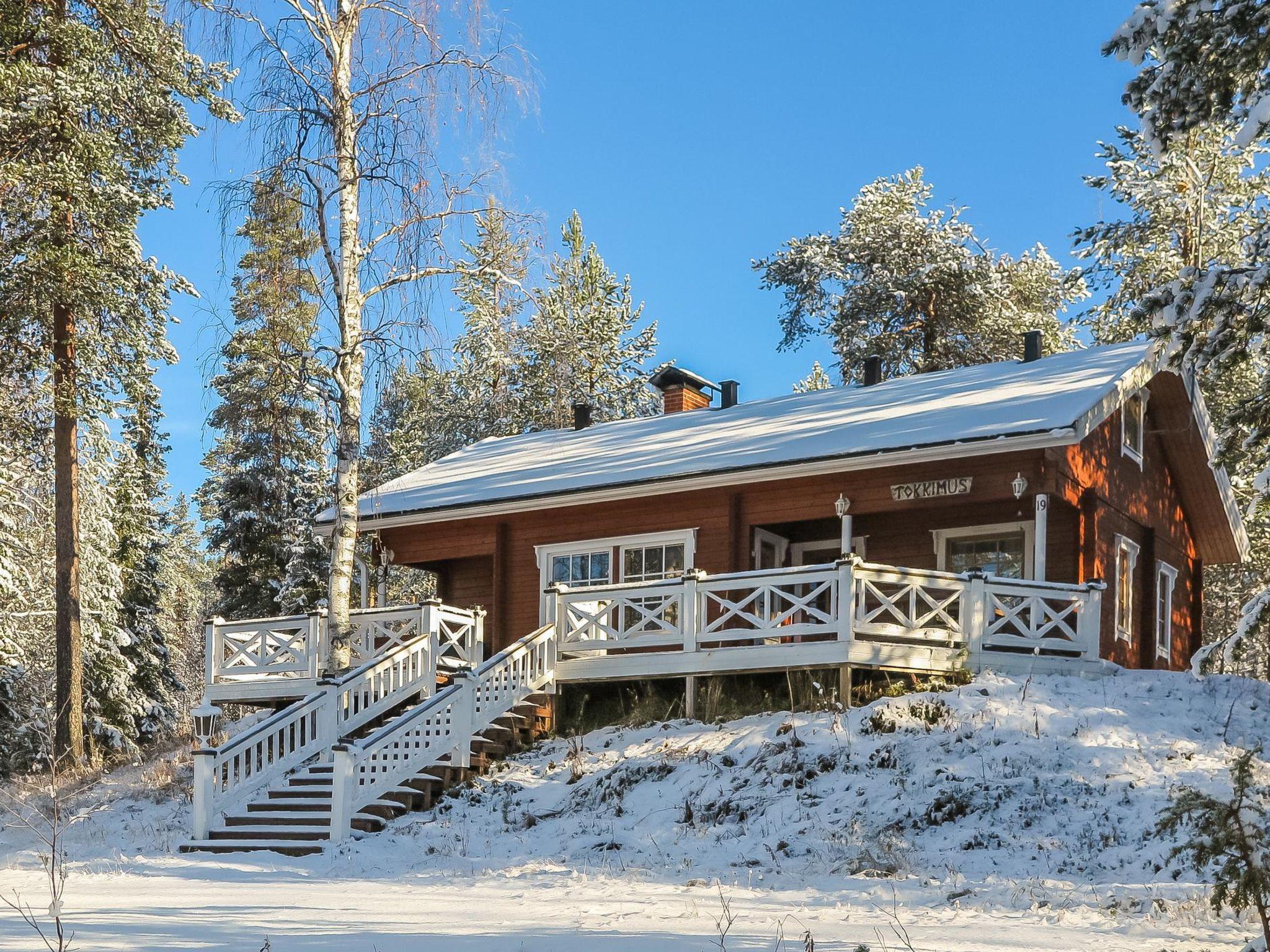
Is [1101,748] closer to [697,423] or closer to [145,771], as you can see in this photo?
[697,423]

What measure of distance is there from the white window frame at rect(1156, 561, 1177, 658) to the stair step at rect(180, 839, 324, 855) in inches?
552

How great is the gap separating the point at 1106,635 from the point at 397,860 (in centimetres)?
1132

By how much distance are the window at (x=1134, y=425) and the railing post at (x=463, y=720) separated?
10711 mm

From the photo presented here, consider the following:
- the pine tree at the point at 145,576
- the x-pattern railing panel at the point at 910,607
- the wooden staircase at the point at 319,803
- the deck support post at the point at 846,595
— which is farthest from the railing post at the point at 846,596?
the pine tree at the point at 145,576

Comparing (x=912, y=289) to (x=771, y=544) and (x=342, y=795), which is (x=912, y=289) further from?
(x=342, y=795)

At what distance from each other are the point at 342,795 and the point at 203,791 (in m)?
1.82

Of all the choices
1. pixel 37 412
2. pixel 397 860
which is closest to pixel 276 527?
pixel 37 412

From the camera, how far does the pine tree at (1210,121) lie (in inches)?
388

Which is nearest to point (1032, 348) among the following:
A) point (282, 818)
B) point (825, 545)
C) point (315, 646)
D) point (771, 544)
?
point (825, 545)

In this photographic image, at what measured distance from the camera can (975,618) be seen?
57.9 feet

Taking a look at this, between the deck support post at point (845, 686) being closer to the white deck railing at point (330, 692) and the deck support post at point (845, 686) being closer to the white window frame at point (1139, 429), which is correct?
the white deck railing at point (330, 692)

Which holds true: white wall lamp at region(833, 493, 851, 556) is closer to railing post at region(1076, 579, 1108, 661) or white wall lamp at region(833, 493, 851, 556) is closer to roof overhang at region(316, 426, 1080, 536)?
roof overhang at region(316, 426, 1080, 536)

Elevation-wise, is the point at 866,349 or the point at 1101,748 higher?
the point at 866,349

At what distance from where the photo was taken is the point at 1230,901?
7371mm
